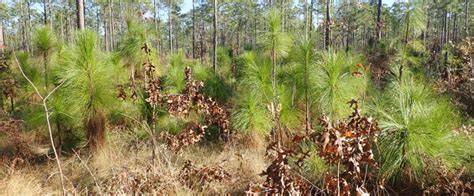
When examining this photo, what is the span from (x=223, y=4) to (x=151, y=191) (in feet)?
109

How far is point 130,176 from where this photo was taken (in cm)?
419

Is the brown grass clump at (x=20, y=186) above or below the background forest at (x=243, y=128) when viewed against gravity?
below

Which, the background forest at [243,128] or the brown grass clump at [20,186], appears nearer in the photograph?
the background forest at [243,128]

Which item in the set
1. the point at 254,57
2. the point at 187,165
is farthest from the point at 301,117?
the point at 187,165

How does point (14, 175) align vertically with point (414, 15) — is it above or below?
below

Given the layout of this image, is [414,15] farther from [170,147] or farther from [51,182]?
[51,182]

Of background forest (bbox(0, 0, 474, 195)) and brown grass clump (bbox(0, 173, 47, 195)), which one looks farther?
brown grass clump (bbox(0, 173, 47, 195))

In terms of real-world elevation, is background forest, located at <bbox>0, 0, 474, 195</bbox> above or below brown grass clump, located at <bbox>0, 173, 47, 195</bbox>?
above

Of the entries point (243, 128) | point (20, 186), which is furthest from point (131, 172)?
point (243, 128)

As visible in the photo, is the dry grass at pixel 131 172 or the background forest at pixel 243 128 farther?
the dry grass at pixel 131 172

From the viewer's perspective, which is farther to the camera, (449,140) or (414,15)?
(414,15)

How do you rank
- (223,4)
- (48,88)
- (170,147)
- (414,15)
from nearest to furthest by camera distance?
(170,147) → (48,88) → (414,15) → (223,4)

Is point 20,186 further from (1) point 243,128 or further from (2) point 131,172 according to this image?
(1) point 243,128

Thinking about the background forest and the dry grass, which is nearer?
the background forest
